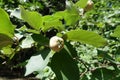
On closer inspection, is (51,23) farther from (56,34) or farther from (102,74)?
(102,74)

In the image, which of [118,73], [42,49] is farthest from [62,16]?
[118,73]

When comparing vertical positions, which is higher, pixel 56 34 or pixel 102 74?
pixel 56 34

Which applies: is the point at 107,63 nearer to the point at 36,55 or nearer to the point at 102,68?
the point at 102,68

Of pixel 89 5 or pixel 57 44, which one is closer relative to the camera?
pixel 57 44

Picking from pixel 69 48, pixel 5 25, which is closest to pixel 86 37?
pixel 69 48

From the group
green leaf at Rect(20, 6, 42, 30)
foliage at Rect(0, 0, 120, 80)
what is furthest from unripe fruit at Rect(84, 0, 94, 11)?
green leaf at Rect(20, 6, 42, 30)

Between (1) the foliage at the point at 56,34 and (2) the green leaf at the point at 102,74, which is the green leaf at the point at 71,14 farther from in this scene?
(2) the green leaf at the point at 102,74
